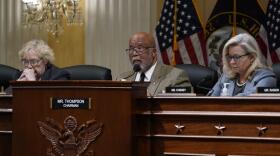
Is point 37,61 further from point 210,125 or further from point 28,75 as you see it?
point 210,125

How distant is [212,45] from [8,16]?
106 inches

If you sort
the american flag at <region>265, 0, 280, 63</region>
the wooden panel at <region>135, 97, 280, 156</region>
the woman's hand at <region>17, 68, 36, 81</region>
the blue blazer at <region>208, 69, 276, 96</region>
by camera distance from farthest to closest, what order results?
the american flag at <region>265, 0, 280, 63</region>
the woman's hand at <region>17, 68, 36, 81</region>
the blue blazer at <region>208, 69, 276, 96</region>
the wooden panel at <region>135, 97, 280, 156</region>

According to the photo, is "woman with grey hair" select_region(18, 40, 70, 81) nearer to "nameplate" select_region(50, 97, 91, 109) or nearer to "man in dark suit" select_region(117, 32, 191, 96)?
"man in dark suit" select_region(117, 32, 191, 96)

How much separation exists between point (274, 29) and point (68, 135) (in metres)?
3.38

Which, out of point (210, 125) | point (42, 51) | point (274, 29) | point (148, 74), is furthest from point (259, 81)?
point (274, 29)

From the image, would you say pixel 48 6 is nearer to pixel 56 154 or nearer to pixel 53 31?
pixel 53 31

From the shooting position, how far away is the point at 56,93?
3266 mm

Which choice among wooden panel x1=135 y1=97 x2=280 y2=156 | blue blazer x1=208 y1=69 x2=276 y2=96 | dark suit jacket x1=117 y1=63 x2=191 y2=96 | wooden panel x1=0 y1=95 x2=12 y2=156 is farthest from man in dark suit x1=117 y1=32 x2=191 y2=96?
wooden panel x1=0 y1=95 x2=12 y2=156

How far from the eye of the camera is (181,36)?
6.43 m

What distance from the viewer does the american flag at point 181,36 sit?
21.0 feet

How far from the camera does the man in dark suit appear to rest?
14.6 ft

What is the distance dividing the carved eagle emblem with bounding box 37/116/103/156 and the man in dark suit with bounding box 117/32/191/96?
122 centimetres

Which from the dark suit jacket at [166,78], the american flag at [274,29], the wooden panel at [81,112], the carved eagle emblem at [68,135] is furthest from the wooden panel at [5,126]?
the american flag at [274,29]

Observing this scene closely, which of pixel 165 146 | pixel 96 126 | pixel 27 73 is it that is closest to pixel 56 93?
pixel 96 126
